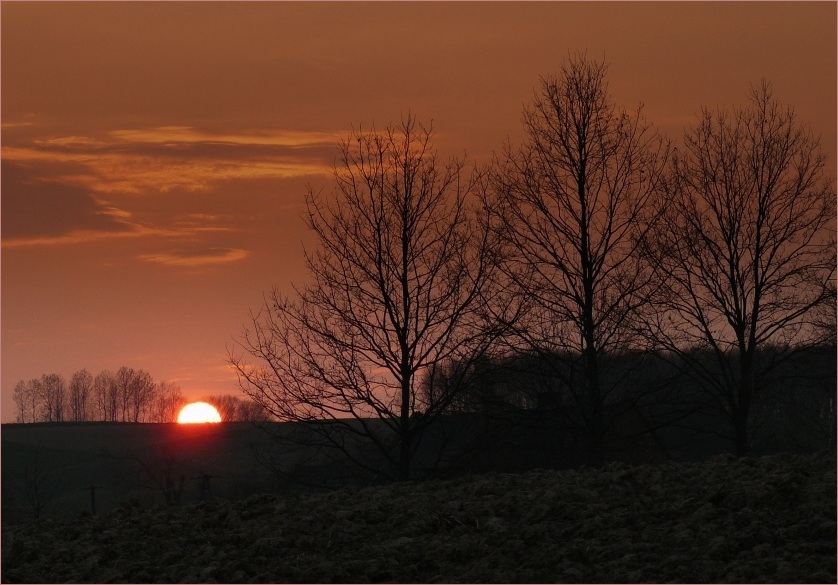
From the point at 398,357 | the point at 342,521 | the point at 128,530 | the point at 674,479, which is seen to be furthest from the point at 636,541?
the point at 398,357

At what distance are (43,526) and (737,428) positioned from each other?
13.8m

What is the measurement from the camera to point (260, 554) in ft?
29.9

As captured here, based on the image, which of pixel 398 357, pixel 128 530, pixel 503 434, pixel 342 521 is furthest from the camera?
pixel 503 434

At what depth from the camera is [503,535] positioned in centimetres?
900

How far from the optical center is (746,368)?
66.7 ft

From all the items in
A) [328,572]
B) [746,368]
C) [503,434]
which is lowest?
[328,572]

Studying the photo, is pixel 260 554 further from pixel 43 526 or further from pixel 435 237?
pixel 435 237

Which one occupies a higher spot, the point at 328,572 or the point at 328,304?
the point at 328,304

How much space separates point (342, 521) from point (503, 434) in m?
8.94

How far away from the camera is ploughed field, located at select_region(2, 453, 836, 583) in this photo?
8.03m

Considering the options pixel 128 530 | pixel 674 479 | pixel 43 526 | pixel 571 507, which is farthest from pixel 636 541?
pixel 43 526

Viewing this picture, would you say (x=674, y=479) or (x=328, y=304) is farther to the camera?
(x=328, y=304)

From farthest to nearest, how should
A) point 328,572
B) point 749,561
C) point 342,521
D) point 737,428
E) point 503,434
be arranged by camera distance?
1. point 737,428
2. point 503,434
3. point 342,521
4. point 328,572
5. point 749,561

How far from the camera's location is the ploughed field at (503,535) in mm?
8031
